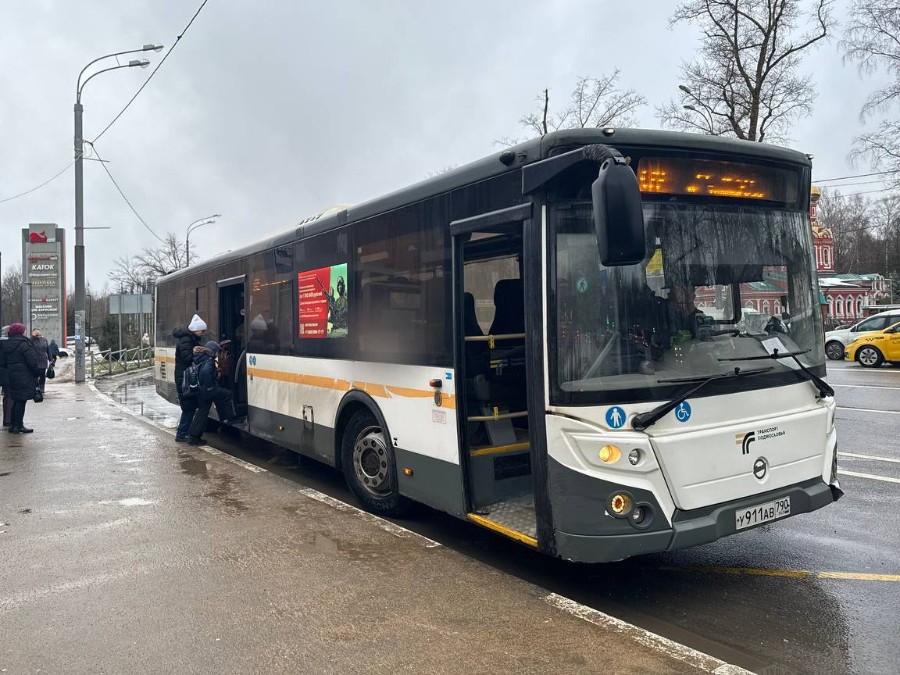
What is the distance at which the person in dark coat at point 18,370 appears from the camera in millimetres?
11961

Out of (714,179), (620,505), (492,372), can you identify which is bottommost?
(620,505)

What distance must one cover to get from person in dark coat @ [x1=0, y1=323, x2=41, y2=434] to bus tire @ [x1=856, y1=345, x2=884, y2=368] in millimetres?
22587

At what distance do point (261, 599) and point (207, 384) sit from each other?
19.8 feet

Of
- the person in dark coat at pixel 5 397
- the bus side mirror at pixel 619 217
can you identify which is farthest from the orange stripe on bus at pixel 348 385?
the person in dark coat at pixel 5 397

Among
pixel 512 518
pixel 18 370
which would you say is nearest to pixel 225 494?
pixel 512 518

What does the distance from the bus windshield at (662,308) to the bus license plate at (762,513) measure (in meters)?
0.75

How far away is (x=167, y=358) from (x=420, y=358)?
8.64 metres

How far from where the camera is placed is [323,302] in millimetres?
7348

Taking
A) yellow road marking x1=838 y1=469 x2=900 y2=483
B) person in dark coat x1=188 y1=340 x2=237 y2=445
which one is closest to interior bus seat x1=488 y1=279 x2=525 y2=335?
yellow road marking x1=838 y1=469 x2=900 y2=483

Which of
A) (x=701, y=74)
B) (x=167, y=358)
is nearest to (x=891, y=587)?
(x=167, y=358)

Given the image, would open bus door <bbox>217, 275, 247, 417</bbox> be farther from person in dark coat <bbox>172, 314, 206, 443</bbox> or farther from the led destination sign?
the led destination sign

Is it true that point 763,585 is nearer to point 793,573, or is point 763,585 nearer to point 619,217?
point 793,573

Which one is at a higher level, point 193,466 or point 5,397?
point 5,397

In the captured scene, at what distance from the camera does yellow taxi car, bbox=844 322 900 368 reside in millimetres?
21859
